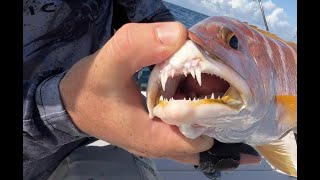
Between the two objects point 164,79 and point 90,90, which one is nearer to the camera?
point 164,79

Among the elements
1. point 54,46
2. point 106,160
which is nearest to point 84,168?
point 106,160

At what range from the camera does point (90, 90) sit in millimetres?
897

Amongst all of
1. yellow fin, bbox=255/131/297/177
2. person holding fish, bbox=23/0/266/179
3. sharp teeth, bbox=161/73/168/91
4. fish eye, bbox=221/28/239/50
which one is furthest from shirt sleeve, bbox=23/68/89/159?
yellow fin, bbox=255/131/297/177

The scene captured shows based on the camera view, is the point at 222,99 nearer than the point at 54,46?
Yes

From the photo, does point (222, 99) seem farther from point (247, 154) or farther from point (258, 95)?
point (247, 154)

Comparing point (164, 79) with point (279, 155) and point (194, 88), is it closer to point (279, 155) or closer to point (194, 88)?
point (194, 88)

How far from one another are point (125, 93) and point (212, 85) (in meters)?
0.20

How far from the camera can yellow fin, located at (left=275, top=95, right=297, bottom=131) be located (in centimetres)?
106

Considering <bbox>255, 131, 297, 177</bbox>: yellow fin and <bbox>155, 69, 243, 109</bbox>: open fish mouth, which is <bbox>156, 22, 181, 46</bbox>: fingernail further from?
<bbox>255, 131, 297, 177</bbox>: yellow fin

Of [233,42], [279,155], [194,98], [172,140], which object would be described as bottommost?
[279,155]

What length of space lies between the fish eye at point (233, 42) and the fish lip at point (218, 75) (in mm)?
108

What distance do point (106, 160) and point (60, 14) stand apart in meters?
0.58

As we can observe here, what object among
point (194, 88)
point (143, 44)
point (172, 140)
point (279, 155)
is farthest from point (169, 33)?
point (279, 155)
